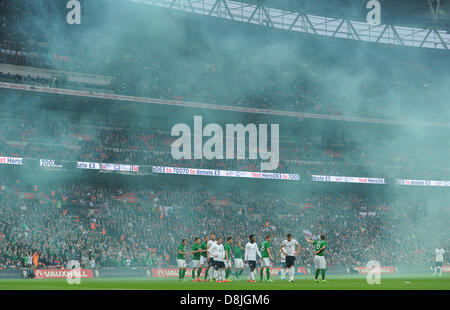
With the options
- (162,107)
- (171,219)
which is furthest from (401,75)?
(171,219)

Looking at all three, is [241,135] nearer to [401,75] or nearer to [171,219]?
[171,219]

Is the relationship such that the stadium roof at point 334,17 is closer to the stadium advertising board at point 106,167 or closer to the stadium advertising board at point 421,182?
the stadium advertising board at point 421,182

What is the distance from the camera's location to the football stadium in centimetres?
4044

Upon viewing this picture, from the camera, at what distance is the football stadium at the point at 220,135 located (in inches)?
1592

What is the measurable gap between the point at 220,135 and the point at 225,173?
4825 millimetres

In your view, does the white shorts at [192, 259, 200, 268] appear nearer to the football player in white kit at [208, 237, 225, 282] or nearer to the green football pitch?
the green football pitch

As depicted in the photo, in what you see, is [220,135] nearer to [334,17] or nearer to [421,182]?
[334,17]

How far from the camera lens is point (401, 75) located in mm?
62156

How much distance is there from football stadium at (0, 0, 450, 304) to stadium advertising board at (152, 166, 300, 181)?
0.10 m

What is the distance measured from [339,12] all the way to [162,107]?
22.1 meters

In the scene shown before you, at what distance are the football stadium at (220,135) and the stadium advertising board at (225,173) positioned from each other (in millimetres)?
97

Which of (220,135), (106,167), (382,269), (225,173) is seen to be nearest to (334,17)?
(220,135)

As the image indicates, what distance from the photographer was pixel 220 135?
50969 millimetres

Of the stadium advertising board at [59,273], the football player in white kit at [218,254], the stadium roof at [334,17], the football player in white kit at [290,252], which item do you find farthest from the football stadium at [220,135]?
the football player in white kit at [290,252]
